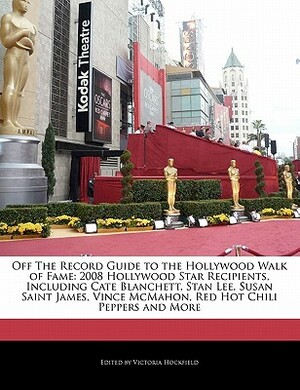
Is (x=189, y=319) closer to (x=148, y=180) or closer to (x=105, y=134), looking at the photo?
(x=148, y=180)

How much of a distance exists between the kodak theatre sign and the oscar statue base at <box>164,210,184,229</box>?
24.0 ft

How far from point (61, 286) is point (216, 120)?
111 ft

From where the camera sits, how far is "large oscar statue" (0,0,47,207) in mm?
6656

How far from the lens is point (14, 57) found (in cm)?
725

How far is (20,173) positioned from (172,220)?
3.41 m

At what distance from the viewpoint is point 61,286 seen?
1.76 meters

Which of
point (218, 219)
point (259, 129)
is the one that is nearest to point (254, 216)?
point (218, 219)

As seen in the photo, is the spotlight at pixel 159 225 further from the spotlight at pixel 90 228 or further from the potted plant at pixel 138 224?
the spotlight at pixel 90 228

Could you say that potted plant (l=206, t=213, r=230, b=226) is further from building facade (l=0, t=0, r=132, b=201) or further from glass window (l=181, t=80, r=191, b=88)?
glass window (l=181, t=80, r=191, b=88)

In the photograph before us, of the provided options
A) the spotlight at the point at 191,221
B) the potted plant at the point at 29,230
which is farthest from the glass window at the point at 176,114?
the potted plant at the point at 29,230

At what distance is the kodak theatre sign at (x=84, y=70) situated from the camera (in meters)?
12.4

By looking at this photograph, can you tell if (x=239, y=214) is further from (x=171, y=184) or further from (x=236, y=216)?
(x=171, y=184)

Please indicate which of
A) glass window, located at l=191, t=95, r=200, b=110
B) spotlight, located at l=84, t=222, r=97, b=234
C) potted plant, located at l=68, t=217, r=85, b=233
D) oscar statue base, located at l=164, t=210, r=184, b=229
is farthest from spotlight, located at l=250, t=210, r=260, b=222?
glass window, located at l=191, t=95, r=200, b=110
